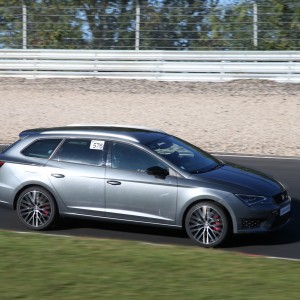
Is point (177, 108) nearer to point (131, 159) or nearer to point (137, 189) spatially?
point (131, 159)

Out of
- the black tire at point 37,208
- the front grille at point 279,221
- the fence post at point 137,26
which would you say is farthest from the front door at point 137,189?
the fence post at point 137,26

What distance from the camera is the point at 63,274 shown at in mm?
7754

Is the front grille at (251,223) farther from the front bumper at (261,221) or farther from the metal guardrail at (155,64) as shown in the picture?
the metal guardrail at (155,64)

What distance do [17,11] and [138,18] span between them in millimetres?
4529

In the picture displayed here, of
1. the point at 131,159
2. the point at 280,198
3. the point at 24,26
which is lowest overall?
the point at 280,198

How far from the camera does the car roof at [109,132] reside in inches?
441

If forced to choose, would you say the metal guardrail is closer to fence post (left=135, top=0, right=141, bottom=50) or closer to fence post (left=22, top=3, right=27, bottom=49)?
fence post (left=135, top=0, right=141, bottom=50)

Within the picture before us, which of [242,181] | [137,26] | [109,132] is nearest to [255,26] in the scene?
[137,26]

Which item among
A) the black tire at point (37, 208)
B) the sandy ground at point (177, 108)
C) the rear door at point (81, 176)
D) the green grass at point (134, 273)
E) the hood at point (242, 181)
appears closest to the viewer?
the green grass at point (134, 273)

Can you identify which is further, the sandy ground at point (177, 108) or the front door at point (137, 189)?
the sandy ground at point (177, 108)

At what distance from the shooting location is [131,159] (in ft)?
35.9

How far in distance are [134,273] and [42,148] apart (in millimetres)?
4149

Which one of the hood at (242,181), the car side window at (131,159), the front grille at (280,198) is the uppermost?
the car side window at (131,159)

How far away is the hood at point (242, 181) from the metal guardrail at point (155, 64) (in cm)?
1415
